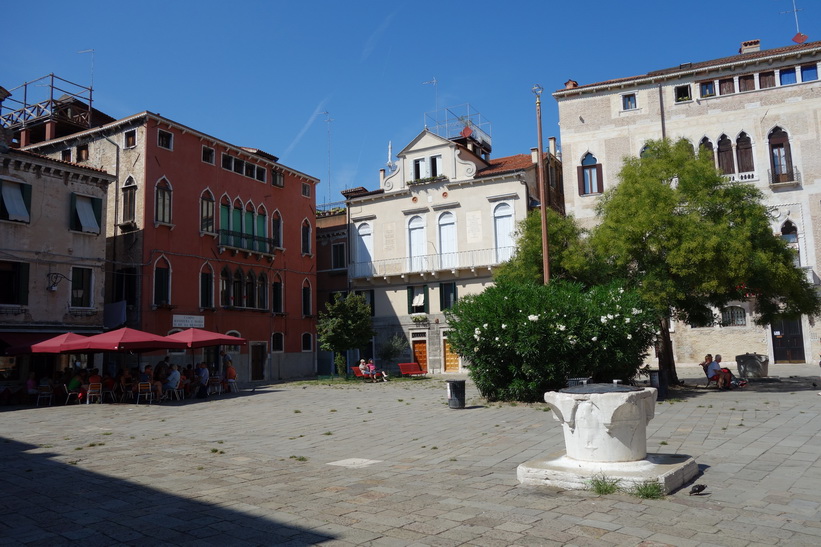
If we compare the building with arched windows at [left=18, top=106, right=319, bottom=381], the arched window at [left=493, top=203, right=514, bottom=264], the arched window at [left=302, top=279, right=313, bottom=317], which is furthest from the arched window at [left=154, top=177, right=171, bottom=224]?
the arched window at [left=493, top=203, right=514, bottom=264]

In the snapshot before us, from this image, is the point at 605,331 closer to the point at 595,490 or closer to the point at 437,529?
→ the point at 595,490

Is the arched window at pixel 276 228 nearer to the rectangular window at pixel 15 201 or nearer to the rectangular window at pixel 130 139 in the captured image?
the rectangular window at pixel 130 139

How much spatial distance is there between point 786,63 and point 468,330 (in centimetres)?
2422

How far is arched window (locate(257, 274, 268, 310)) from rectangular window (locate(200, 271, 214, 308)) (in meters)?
3.25

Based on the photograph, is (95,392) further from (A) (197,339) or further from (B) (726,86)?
(B) (726,86)

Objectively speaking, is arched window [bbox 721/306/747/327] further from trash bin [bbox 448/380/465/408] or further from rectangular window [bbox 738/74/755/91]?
trash bin [bbox 448/380/465/408]

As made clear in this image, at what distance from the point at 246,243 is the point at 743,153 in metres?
25.2

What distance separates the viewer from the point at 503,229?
3459cm

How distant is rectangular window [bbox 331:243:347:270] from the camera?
40.6 metres

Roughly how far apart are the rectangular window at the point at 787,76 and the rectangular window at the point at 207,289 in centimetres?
2902

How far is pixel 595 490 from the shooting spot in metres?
6.54

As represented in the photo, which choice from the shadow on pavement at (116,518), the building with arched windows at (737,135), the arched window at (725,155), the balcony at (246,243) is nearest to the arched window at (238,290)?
the balcony at (246,243)

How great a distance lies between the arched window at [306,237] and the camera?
3806cm

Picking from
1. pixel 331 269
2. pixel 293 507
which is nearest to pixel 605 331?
pixel 293 507
